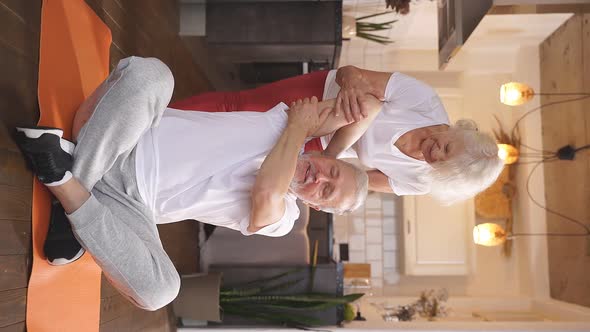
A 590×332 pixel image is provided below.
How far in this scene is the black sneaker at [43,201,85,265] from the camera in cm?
181

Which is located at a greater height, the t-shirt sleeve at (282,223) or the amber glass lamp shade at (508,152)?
Result: the amber glass lamp shade at (508,152)

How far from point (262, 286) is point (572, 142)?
252 cm

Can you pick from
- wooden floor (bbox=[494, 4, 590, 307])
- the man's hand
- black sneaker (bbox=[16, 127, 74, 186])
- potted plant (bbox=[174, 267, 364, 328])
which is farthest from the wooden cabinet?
black sneaker (bbox=[16, 127, 74, 186])

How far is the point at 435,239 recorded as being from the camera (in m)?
5.29

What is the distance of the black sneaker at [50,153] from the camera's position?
160cm

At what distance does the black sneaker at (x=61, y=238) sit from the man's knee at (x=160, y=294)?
0.95ft

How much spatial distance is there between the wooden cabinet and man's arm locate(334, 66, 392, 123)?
3.20 meters

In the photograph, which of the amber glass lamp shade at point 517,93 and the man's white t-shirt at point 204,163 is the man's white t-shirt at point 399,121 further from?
the amber glass lamp shade at point 517,93

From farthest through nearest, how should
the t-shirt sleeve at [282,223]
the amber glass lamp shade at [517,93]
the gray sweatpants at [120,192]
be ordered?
the amber glass lamp shade at [517,93] < the t-shirt sleeve at [282,223] < the gray sweatpants at [120,192]

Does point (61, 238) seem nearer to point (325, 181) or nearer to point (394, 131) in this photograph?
point (325, 181)

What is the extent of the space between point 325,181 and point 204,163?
36cm

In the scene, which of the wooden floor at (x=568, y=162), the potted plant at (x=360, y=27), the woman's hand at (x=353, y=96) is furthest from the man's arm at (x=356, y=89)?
the wooden floor at (x=568, y=162)

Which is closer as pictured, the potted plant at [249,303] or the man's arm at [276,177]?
the man's arm at [276,177]

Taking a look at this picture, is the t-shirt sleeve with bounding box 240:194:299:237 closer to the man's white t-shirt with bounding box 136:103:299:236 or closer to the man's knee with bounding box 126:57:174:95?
the man's white t-shirt with bounding box 136:103:299:236
